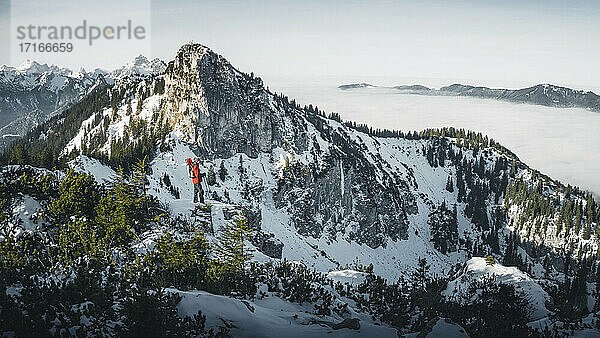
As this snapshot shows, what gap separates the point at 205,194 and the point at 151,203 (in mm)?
51648

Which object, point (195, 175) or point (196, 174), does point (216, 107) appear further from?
point (195, 175)

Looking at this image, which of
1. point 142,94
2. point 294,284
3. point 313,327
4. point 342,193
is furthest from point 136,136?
point 313,327

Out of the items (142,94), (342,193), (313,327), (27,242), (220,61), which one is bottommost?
(342,193)

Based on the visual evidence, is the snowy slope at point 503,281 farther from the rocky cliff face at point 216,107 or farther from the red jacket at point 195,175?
the rocky cliff face at point 216,107

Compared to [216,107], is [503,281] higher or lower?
lower

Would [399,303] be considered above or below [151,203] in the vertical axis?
below

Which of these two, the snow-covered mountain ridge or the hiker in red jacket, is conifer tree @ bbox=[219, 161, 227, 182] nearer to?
the snow-covered mountain ridge

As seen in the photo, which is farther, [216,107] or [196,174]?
A: [216,107]

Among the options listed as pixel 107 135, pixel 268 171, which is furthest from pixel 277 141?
pixel 107 135

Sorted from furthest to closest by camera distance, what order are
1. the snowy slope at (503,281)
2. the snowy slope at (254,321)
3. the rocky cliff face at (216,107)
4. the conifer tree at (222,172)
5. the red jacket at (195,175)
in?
the rocky cliff face at (216,107) < the conifer tree at (222,172) < the red jacket at (195,175) < the snowy slope at (503,281) < the snowy slope at (254,321)

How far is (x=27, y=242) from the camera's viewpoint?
122 ft

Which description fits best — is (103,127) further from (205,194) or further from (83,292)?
(83,292)

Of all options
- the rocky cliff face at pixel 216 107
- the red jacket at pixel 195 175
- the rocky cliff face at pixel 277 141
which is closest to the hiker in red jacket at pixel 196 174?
the red jacket at pixel 195 175

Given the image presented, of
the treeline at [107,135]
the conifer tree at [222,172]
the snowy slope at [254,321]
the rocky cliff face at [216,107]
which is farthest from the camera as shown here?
the rocky cliff face at [216,107]
